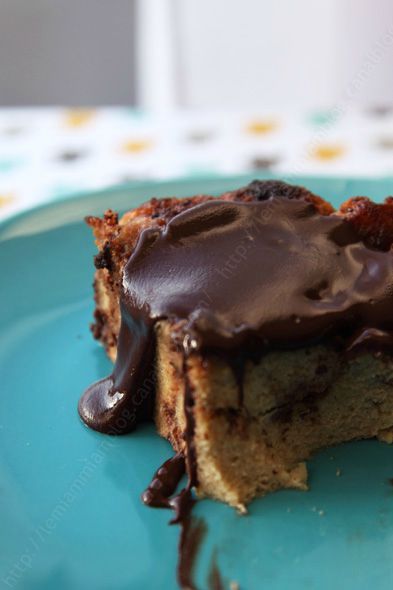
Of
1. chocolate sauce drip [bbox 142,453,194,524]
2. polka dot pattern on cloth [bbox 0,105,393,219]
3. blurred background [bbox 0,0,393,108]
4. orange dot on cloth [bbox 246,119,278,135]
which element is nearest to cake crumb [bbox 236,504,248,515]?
chocolate sauce drip [bbox 142,453,194,524]

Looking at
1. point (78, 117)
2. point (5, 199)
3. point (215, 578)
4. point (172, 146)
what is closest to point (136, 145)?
point (172, 146)

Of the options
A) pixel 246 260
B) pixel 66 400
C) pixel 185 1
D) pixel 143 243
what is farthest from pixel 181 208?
pixel 185 1

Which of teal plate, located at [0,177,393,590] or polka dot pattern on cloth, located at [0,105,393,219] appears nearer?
teal plate, located at [0,177,393,590]

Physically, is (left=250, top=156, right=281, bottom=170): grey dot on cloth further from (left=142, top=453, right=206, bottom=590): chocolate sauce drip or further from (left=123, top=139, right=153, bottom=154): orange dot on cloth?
(left=142, top=453, right=206, bottom=590): chocolate sauce drip

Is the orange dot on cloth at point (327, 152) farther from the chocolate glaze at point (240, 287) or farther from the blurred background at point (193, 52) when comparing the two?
the chocolate glaze at point (240, 287)

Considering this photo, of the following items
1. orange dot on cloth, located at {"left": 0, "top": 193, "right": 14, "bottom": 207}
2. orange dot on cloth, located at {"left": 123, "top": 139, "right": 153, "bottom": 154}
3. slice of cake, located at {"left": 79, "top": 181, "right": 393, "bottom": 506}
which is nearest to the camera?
slice of cake, located at {"left": 79, "top": 181, "right": 393, "bottom": 506}

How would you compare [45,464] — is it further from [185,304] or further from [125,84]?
[125,84]

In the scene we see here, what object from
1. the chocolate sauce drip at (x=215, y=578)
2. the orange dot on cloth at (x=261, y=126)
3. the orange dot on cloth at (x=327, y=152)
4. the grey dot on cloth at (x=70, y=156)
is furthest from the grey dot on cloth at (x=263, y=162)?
the chocolate sauce drip at (x=215, y=578)
